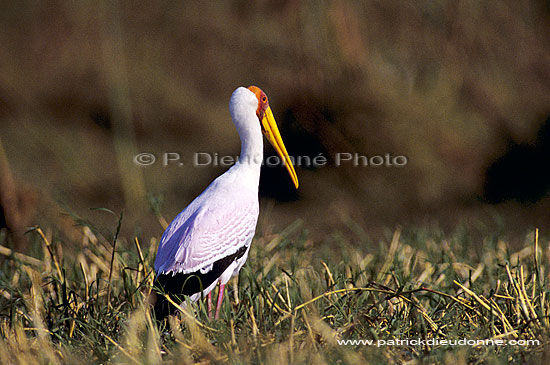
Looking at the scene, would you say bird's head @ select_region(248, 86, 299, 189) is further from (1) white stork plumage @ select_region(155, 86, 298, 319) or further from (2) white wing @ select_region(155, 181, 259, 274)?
(2) white wing @ select_region(155, 181, 259, 274)

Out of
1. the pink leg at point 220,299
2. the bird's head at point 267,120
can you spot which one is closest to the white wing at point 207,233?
the pink leg at point 220,299

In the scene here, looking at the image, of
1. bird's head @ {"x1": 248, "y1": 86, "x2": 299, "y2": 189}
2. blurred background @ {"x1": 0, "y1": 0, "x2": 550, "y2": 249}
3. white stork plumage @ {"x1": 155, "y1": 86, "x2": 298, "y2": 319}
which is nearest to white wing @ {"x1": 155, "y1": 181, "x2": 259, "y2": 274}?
white stork plumage @ {"x1": 155, "y1": 86, "x2": 298, "y2": 319}

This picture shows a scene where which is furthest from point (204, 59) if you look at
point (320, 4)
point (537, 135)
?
point (537, 135)

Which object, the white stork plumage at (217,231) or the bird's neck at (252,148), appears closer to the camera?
→ the white stork plumage at (217,231)

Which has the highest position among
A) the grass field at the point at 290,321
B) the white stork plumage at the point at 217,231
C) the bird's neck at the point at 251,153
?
the bird's neck at the point at 251,153

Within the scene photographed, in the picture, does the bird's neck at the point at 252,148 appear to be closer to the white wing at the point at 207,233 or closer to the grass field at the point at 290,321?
the white wing at the point at 207,233

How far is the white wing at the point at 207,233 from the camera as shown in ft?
7.04

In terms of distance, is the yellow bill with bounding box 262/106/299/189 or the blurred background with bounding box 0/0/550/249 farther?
the blurred background with bounding box 0/0/550/249

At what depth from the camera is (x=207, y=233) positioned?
2.17 m

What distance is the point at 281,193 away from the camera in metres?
4.98

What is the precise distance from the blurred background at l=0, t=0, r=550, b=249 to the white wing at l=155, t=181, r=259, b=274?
2032mm

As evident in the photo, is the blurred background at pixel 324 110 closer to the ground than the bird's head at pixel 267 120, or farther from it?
closer to the ground

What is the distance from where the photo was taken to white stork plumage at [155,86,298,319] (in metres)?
2.14

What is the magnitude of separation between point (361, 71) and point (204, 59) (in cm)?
140
